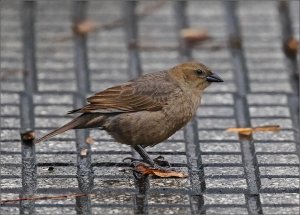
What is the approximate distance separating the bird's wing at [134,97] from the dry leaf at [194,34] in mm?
2328

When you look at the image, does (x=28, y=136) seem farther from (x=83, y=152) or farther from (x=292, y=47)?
(x=292, y=47)

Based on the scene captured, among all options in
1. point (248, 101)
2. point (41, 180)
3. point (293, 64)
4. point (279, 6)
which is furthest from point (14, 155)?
point (279, 6)

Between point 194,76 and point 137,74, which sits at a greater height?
point 137,74

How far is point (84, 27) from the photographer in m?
10.5

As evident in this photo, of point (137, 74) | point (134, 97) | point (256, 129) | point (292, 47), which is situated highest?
point (292, 47)

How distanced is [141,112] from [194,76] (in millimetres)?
676

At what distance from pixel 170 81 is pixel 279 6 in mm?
3393

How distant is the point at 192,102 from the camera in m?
7.85

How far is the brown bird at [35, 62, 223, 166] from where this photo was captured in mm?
7562

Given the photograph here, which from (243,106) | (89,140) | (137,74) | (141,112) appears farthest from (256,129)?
(137,74)

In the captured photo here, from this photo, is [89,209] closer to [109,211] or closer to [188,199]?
[109,211]

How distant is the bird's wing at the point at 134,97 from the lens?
25.0 ft

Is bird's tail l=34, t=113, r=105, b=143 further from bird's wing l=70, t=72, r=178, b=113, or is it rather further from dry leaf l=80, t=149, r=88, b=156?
dry leaf l=80, t=149, r=88, b=156

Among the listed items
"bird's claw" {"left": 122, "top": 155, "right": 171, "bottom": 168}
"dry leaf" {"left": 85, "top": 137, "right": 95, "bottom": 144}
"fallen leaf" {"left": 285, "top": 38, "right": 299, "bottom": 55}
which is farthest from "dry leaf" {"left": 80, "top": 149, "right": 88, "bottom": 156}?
"fallen leaf" {"left": 285, "top": 38, "right": 299, "bottom": 55}
